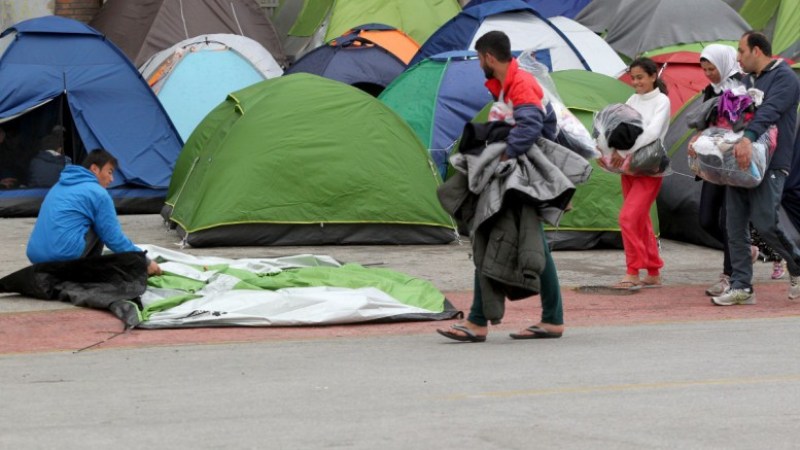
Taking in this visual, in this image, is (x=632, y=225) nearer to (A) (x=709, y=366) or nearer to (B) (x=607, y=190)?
(B) (x=607, y=190)

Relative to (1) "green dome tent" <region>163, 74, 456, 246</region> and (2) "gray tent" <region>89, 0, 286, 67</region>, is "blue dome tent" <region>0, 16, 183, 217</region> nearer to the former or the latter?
(1) "green dome tent" <region>163, 74, 456, 246</region>

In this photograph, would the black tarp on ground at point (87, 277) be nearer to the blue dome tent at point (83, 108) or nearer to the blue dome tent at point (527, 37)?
the blue dome tent at point (83, 108)

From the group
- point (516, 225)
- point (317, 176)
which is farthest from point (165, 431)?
point (317, 176)

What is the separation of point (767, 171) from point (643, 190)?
4.16 ft

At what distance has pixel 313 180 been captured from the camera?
1405 centimetres

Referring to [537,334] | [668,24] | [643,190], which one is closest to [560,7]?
[668,24]

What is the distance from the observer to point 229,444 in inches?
245

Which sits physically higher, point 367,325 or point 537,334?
point 537,334

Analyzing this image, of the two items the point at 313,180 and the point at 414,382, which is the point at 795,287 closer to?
the point at 414,382

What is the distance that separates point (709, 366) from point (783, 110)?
3.17 meters

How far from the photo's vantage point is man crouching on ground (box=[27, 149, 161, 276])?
10594mm

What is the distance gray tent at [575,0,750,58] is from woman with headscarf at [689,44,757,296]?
809cm

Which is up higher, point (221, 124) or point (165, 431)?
point (165, 431)

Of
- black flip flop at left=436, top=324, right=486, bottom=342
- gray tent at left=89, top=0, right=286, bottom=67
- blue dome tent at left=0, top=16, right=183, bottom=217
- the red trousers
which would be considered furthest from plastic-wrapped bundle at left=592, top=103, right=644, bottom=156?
gray tent at left=89, top=0, right=286, bottom=67
